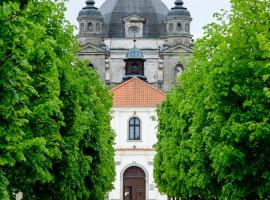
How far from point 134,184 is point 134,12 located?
39.8 meters

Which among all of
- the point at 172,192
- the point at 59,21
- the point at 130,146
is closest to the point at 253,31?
the point at 59,21

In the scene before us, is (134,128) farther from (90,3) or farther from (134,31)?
(134,31)

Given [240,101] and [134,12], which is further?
[134,12]

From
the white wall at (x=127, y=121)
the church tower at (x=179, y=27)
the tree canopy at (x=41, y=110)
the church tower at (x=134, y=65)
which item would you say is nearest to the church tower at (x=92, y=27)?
the church tower at (x=179, y=27)

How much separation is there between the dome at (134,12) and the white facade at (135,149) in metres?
34.6

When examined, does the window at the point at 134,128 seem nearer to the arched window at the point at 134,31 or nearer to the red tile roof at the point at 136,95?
the red tile roof at the point at 136,95

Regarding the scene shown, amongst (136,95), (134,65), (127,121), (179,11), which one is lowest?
(127,121)

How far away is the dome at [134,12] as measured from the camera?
111188mm

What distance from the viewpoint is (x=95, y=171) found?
39938 mm

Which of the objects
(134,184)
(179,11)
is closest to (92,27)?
(179,11)

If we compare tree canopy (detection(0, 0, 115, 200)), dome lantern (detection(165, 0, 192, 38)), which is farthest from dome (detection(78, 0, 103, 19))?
tree canopy (detection(0, 0, 115, 200))

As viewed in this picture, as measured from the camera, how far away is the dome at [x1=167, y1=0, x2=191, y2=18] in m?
106

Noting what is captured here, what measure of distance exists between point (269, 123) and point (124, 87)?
5360 centimetres

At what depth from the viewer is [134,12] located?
366ft
